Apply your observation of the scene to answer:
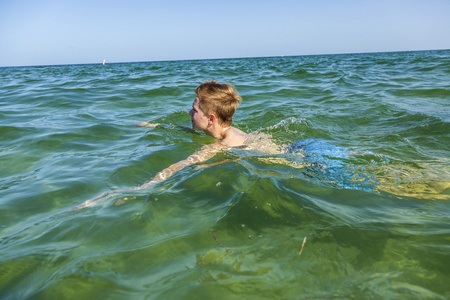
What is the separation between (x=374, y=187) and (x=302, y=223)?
1.07 meters

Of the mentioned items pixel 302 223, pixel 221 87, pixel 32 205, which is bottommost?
pixel 32 205

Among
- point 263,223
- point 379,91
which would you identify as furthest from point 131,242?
point 379,91

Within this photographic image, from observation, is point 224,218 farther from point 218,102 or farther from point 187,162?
point 218,102

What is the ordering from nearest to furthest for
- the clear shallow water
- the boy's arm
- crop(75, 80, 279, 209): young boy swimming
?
1. the clear shallow water
2. the boy's arm
3. crop(75, 80, 279, 209): young boy swimming

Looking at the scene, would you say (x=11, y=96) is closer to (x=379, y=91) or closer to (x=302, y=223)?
(x=302, y=223)

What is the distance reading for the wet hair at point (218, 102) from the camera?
3.94 m

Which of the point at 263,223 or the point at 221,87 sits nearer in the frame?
the point at 263,223

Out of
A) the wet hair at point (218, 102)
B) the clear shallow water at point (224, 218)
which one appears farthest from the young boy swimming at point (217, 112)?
the clear shallow water at point (224, 218)

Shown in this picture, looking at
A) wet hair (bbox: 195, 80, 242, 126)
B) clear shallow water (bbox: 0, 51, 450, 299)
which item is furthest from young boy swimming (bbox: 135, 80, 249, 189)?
clear shallow water (bbox: 0, 51, 450, 299)

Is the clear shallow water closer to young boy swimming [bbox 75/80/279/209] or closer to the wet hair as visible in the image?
young boy swimming [bbox 75/80/279/209]

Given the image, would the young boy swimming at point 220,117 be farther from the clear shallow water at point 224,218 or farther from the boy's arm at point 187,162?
the clear shallow water at point 224,218

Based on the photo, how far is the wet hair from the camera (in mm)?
3939

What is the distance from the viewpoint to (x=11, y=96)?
8570 millimetres

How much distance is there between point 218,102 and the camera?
3.93m
